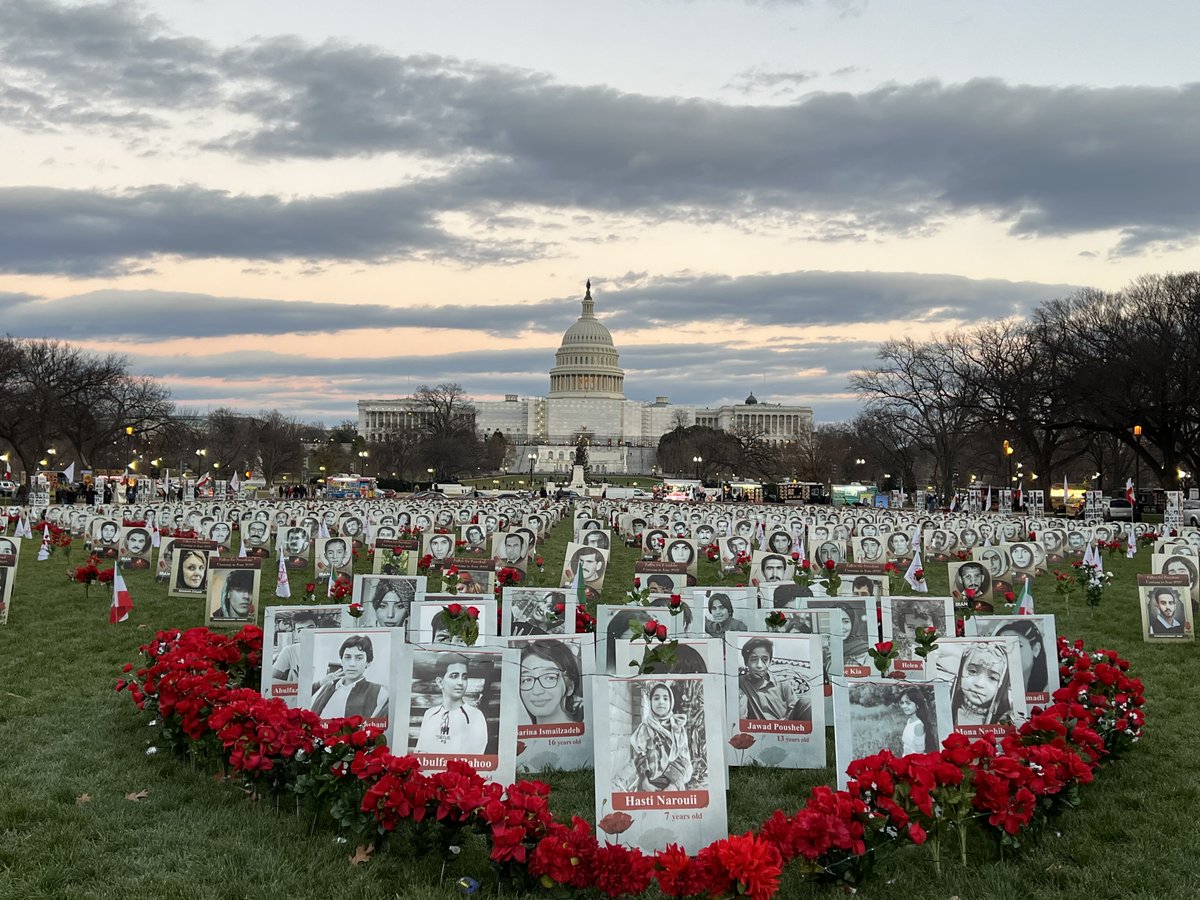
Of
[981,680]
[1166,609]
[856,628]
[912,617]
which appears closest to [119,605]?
[856,628]

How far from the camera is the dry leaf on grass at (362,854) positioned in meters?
5.70

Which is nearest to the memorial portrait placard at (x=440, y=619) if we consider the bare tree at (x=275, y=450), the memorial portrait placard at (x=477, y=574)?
the memorial portrait placard at (x=477, y=574)

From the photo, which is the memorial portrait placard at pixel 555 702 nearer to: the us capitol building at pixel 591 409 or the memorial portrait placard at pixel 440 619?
the memorial portrait placard at pixel 440 619

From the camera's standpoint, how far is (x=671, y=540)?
60.0 feet

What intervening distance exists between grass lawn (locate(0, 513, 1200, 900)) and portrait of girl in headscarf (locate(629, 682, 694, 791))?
0.80 meters

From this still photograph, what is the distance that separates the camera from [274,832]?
6.09 meters

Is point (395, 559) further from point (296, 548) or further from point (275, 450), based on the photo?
point (275, 450)

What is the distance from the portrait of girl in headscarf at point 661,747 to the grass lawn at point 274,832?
0.80 meters

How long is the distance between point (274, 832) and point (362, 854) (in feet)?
2.21

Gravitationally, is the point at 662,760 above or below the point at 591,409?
below

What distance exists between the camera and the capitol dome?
184125 millimetres

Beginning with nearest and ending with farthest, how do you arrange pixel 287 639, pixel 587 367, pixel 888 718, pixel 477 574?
pixel 888 718 → pixel 287 639 → pixel 477 574 → pixel 587 367

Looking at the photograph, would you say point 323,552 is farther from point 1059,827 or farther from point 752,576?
point 1059,827

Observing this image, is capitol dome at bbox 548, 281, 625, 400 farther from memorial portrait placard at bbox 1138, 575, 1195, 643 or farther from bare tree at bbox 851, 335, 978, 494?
memorial portrait placard at bbox 1138, 575, 1195, 643
